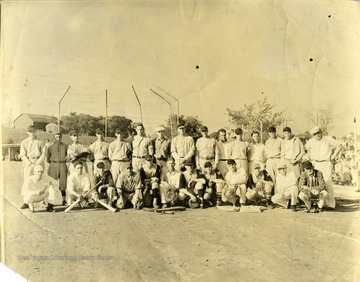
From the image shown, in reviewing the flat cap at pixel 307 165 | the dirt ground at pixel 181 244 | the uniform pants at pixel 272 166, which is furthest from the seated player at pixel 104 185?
the flat cap at pixel 307 165

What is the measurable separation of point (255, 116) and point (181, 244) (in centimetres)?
123

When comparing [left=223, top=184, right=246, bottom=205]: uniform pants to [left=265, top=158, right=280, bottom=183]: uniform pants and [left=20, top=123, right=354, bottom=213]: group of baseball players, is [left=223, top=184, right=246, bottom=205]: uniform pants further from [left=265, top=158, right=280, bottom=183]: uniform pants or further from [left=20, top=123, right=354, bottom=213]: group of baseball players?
[left=265, top=158, right=280, bottom=183]: uniform pants

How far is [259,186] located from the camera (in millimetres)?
3039

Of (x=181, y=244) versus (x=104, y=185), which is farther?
(x=104, y=185)

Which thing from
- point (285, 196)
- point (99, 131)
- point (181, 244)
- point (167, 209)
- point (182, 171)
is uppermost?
point (99, 131)

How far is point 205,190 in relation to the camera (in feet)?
9.98

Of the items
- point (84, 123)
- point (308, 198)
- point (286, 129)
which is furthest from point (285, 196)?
point (84, 123)

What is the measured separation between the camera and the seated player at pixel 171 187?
3033 millimetres

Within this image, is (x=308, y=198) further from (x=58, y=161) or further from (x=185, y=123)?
(x=58, y=161)

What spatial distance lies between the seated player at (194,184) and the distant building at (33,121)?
1.20 m

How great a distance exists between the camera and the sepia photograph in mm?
3002

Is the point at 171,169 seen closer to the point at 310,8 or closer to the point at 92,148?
the point at 92,148

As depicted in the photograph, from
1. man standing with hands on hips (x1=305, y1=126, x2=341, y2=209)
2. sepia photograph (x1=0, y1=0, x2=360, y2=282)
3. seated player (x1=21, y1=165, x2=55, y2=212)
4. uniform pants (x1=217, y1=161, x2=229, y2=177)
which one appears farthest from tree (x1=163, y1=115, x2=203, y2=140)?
seated player (x1=21, y1=165, x2=55, y2=212)

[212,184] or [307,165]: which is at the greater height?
[307,165]
